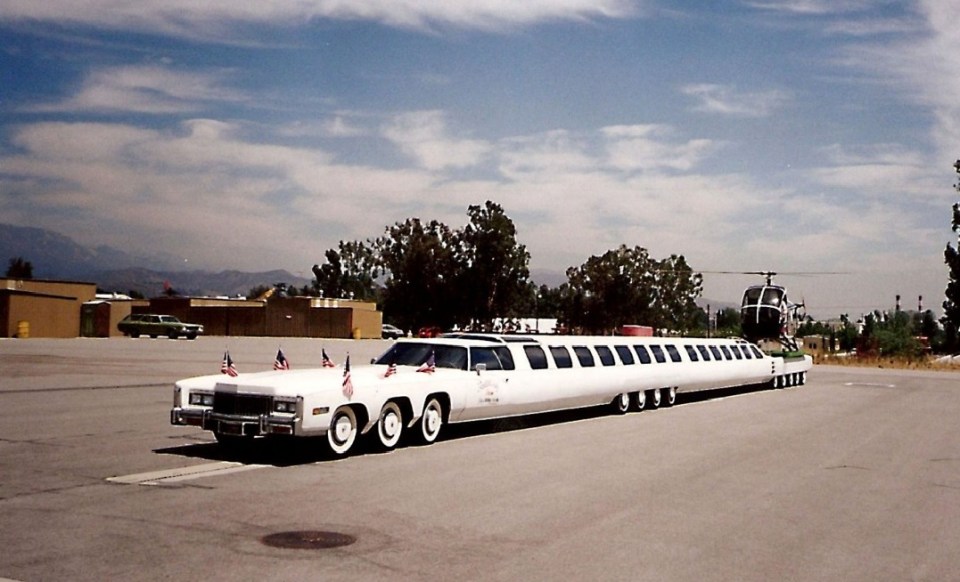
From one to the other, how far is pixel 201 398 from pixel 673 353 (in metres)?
13.4

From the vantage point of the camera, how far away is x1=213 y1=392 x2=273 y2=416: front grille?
481 inches

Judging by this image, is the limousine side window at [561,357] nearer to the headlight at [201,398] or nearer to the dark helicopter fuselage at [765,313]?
the headlight at [201,398]

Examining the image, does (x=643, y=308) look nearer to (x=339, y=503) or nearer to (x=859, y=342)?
(x=859, y=342)

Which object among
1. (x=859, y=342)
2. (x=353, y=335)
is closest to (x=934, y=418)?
(x=859, y=342)

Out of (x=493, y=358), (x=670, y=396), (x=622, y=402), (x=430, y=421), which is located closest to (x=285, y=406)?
(x=430, y=421)

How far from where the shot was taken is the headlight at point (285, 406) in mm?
11984

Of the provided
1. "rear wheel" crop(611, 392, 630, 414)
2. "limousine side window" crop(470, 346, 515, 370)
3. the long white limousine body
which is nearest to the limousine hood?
the long white limousine body

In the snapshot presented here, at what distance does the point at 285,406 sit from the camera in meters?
12.0

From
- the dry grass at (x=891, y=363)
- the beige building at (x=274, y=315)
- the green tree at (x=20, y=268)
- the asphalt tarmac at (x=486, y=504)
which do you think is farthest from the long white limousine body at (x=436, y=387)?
the green tree at (x=20, y=268)

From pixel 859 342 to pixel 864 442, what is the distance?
54.3 m

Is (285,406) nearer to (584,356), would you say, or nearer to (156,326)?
(584,356)

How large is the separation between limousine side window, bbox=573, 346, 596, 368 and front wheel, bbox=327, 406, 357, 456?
7.06 meters

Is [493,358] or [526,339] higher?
[526,339]

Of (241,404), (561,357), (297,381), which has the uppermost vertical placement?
(561,357)
